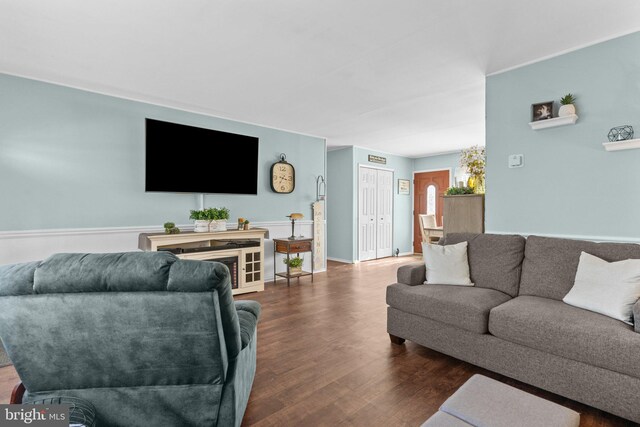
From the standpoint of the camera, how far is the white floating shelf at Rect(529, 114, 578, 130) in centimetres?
273

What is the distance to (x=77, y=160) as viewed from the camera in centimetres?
354

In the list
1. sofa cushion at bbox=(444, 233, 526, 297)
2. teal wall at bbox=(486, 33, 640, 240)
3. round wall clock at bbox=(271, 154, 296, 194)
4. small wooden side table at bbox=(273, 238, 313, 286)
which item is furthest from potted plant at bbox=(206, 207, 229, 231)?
teal wall at bbox=(486, 33, 640, 240)

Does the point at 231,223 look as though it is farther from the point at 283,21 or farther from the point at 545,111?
the point at 545,111

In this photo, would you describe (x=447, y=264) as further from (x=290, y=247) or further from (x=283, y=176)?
(x=283, y=176)

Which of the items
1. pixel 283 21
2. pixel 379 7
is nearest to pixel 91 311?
pixel 283 21

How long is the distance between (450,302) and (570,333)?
70cm

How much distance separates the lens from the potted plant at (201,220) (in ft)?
13.6

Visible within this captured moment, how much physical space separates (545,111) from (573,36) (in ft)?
1.94

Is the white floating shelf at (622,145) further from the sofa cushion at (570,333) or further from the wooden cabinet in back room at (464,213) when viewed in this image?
the sofa cushion at (570,333)

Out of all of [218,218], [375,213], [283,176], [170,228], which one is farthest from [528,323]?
[375,213]

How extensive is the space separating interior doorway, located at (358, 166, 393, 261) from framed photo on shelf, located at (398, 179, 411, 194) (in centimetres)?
32

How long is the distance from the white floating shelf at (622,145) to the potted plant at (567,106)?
0.36 metres

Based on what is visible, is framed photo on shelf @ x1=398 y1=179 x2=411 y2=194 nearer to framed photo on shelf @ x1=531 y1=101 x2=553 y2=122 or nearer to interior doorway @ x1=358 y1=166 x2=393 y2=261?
interior doorway @ x1=358 y1=166 x2=393 y2=261

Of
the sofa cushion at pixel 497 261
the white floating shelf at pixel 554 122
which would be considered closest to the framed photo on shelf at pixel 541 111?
the white floating shelf at pixel 554 122
